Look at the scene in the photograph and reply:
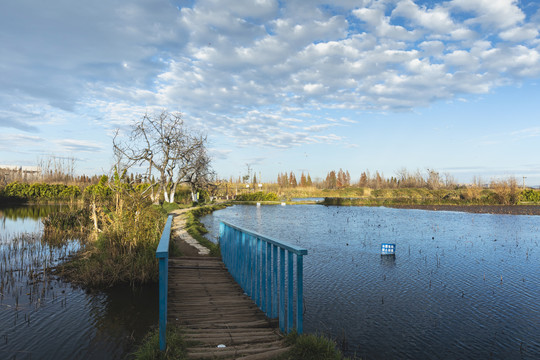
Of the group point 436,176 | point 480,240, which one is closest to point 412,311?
point 480,240

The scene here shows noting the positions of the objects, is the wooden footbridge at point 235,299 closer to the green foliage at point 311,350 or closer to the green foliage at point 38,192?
the green foliage at point 311,350

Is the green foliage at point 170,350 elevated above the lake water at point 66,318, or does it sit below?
above

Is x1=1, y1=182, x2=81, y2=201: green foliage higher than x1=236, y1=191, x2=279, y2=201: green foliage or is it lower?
higher

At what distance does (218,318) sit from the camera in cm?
469

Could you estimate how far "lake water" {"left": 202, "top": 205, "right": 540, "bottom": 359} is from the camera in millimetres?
5441

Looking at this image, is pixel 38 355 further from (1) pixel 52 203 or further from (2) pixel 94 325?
(1) pixel 52 203

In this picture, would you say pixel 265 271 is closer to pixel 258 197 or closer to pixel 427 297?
A: pixel 427 297

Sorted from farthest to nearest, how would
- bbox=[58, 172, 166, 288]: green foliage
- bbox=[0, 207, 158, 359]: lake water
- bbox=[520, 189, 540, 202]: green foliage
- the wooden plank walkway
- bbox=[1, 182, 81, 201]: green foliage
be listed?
bbox=[520, 189, 540, 202]: green foliage < bbox=[1, 182, 81, 201]: green foliage < bbox=[58, 172, 166, 288]: green foliage < bbox=[0, 207, 158, 359]: lake water < the wooden plank walkway

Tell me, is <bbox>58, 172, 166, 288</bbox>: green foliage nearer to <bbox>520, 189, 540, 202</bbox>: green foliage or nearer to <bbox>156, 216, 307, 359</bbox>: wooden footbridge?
<bbox>156, 216, 307, 359</bbox>: wooden footbridge

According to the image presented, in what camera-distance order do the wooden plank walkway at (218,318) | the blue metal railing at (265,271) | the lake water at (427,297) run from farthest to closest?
the lake water at (427,297)
the blue metal railing at (265,271)
the wooden plank walkway at (218,318)

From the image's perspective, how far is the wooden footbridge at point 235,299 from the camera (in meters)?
3.62

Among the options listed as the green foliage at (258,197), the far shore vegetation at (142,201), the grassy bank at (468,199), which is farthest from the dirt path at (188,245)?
the green foliage at (258,197)

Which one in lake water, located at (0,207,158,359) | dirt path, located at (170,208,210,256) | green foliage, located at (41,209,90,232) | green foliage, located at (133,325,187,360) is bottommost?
lake water, located at (0,207,158,359)

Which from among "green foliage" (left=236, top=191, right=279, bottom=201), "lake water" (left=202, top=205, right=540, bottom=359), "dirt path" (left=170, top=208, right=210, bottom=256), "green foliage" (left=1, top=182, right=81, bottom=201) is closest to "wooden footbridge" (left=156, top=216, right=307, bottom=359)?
"lake water" (left=202, top=205, right=540, bottom=359)
